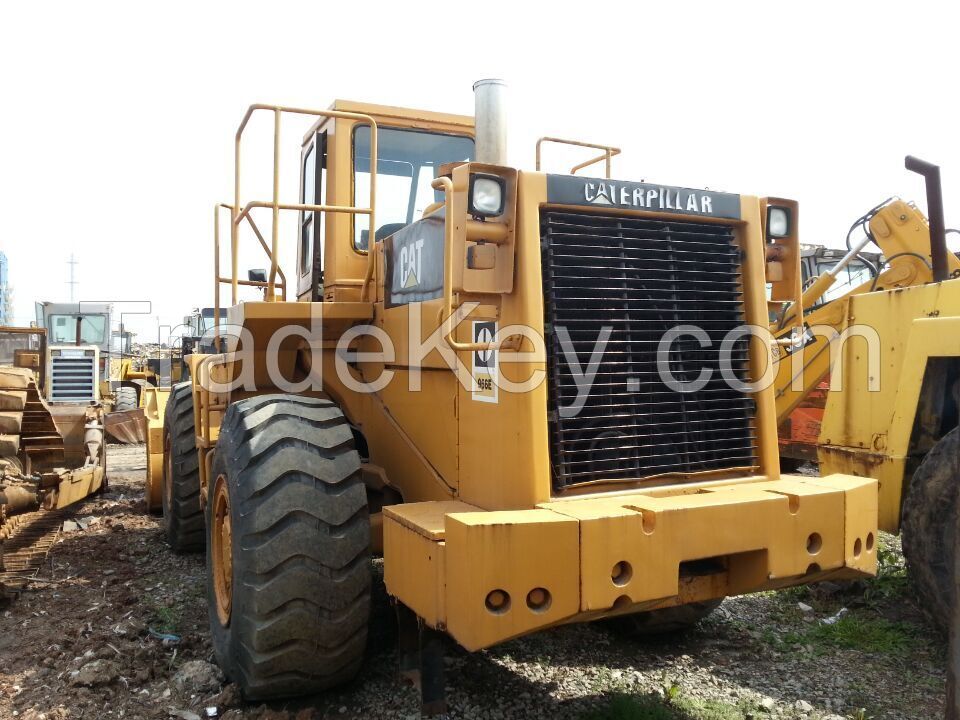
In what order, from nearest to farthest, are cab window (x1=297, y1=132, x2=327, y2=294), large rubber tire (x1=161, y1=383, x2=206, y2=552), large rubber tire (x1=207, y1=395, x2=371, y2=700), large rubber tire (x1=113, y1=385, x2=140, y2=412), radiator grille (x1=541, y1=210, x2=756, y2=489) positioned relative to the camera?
radiator grille (x1=541, y1=210, x2=756, y2=489)
large rubber tire (x1=207, y1=395, x2=371, y2=700)
cab window (x1=297, y1=132, x2=327, y2=294)
large rubber tire (x1=161, y1=383, x2=206, y2=552)
large rubber tire (x1=113, y1=385, x2=140, y2=412)

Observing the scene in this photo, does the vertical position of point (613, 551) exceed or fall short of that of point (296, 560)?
it exceeds it

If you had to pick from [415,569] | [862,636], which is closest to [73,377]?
[415,569]

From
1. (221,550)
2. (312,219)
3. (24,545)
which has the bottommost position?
(24,545)

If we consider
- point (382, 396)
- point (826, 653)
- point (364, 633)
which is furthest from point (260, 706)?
point (826, 653)

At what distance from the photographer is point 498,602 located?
2.70 meters

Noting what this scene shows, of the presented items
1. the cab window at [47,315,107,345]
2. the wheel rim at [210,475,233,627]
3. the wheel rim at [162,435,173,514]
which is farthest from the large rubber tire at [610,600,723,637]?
the cab window at [47,315,107,345]

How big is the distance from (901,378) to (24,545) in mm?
6463

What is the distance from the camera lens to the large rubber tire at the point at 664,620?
432cm

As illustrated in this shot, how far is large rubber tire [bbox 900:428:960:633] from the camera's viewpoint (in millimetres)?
4160

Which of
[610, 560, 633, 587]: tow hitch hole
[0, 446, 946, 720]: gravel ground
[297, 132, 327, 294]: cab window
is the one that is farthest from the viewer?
[297, 132, 327, 294]: cab window

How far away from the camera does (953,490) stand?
13.7ft

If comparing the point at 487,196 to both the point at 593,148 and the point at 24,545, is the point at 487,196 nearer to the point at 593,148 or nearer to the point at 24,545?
the point at 593,148

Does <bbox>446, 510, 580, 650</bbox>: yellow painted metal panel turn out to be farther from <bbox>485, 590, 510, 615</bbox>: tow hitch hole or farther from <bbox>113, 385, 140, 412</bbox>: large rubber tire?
<bbox>113, 385, 140, 412</bbox>: large rubber tire

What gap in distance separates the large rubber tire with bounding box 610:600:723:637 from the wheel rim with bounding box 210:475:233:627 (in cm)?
205
